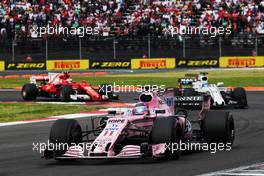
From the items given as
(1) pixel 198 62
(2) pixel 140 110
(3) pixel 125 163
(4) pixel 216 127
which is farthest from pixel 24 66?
(3) pixel 125 163

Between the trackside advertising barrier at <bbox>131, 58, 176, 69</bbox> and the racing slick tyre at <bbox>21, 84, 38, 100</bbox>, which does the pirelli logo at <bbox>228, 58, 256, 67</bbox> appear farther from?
the racing slick tyre at <bbox>21, 84, 38, 100</bbox>

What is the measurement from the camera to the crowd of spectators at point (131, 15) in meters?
47.3

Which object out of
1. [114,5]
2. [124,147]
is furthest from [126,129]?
[114,5]

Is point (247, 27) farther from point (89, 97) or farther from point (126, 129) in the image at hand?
point (126, 129)

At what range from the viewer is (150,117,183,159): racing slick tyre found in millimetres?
11336

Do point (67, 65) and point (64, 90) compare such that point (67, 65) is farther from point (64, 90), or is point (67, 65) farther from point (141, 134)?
point (141, 134)

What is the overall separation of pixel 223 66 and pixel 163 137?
36412 millimetres

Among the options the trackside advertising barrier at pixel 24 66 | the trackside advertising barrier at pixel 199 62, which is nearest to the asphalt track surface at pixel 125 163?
the trackside advertising barrier at pixel 199 62

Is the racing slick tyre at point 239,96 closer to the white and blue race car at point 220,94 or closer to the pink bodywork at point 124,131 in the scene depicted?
the white and blue race car at point 220,94

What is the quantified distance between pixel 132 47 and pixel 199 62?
13.4 feet

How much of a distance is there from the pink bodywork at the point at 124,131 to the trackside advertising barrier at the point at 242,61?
34538 mm

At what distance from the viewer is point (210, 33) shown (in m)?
45.7

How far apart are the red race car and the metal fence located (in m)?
17.3

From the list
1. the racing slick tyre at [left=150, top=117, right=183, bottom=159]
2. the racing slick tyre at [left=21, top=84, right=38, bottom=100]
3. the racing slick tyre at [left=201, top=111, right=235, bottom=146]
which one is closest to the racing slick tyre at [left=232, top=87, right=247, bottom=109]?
the racing slick tyre at [left=21, top=84, right=38, bottom=100]
